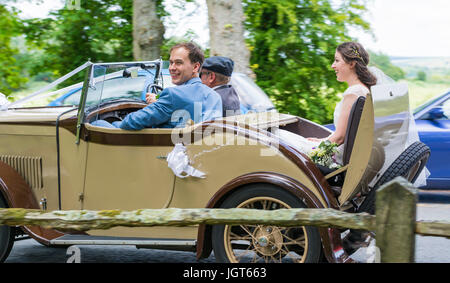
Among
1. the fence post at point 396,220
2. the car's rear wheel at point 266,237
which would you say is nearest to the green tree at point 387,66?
the car's rear wheel at point 266,237

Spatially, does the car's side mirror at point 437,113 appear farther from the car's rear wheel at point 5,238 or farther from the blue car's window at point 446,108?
the car's rear wheel at point 5,238

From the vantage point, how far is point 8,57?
12.2 meters

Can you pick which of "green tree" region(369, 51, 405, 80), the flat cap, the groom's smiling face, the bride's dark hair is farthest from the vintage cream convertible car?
"green tree" region(369, 51, 405, 80)

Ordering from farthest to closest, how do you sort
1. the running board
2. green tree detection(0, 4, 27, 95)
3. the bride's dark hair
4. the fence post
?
green tree detection(0, 4, 27, 95) → the bride's dark hair → the running board → the fence post

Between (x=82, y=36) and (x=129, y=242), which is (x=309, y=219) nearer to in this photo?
(x=129, y=242)

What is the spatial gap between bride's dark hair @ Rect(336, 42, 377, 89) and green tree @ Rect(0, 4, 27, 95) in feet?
30.3

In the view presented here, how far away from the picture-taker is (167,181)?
4082mm

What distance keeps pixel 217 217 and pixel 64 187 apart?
5.97 feet

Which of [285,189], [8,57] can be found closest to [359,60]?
[285,189]

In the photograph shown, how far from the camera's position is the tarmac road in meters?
4.86

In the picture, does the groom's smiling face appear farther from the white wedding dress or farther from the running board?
the running board

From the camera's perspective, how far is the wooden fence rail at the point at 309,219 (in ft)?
8.88
